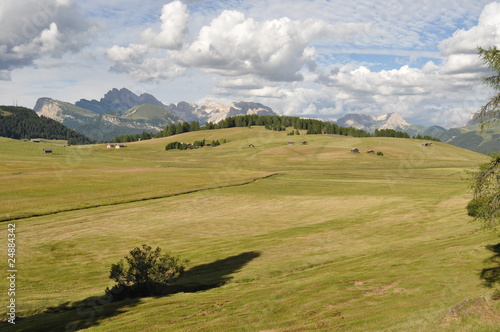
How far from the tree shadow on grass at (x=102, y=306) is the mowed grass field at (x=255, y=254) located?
0.11 metres

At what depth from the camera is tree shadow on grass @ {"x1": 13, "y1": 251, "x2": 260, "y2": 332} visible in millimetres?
19734

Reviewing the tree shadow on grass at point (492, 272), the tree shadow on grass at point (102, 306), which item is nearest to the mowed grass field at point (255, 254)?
the tree shadow on grass at point (102, 306)

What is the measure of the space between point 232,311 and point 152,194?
2160 inches

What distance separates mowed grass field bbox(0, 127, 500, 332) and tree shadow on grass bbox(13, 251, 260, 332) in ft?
0.37

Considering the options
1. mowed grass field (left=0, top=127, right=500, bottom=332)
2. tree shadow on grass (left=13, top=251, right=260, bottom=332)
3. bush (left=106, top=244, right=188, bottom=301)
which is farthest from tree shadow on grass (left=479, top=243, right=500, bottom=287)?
bush (left=106, top=244, right=188, bottom=301)

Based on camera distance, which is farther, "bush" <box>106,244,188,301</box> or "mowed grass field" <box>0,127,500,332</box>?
"bush" <box>106,244,188,301</box>

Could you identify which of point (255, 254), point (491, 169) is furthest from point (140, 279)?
point (491, 169)

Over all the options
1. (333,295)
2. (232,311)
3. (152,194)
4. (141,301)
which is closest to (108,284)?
(141,301)

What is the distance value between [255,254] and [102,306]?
54.2 feet

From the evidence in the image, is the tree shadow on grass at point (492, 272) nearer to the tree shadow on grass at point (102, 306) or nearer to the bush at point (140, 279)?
the tree shadow on grass at point (102, 306)

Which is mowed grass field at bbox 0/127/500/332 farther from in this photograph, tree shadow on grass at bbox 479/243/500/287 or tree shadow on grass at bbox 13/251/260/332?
tree shadow on grass at bbox 479/243/500/287

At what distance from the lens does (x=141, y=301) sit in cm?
2427

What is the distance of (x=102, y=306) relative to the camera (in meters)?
23.1

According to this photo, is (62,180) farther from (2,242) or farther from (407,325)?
(407,325)
